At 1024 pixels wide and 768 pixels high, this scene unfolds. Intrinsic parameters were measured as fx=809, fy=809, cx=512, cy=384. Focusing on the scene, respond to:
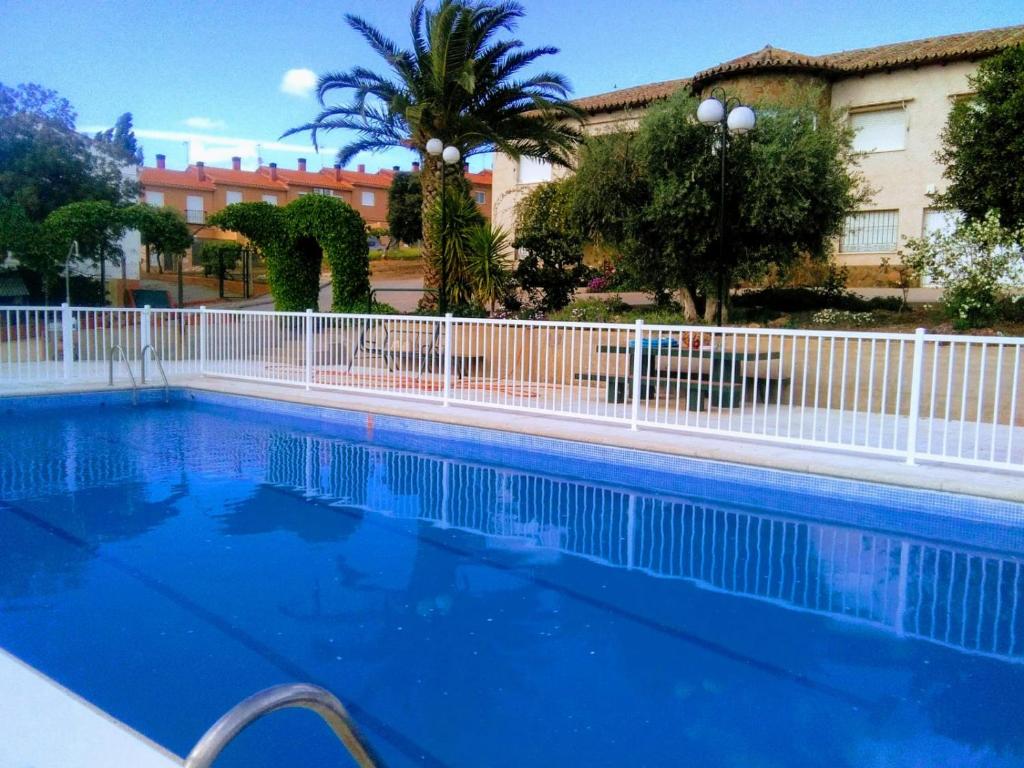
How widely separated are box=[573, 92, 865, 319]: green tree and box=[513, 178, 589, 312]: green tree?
3.25 metres

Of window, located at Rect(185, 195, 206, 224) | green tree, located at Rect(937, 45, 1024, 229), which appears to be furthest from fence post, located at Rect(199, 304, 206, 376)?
window, located at Rect(185, 195, 206, 224)

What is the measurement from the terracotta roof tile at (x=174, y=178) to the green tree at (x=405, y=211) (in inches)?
587

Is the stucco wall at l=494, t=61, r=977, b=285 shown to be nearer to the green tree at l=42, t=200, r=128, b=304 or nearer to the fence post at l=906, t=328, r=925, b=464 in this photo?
the green tree at l=42, t=200, r=128, b=304

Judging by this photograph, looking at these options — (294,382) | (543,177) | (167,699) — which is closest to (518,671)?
(167,699)

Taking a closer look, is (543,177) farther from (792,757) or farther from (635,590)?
(792,757)

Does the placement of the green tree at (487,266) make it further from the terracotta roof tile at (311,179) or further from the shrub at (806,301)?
the terracotta roof tile at (311,179)

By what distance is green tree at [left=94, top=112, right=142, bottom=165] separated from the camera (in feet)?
88.3

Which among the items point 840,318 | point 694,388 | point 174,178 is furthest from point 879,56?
point 174,178

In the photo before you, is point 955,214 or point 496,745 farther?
point 955,214

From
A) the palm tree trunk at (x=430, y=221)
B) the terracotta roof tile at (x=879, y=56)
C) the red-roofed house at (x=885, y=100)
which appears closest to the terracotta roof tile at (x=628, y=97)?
the terracotta roof tile at (x=879, y=56)

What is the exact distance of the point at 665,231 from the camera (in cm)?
1423

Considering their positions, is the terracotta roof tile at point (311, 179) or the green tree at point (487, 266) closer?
the green tree at point (487, 266)

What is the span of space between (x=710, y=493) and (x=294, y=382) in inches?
274

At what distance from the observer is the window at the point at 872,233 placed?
21328 millimetres
